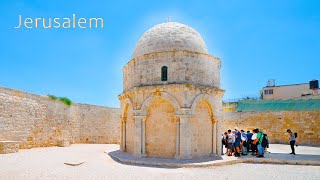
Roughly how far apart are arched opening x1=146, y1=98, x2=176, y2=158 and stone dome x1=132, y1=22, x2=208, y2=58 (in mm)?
2795

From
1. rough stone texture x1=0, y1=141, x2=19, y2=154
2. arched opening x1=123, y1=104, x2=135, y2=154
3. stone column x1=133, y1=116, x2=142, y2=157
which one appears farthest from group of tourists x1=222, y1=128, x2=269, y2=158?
rough stone texture x1=0, y1=141, x2=19, y2=154

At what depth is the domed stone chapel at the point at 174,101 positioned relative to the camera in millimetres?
11359

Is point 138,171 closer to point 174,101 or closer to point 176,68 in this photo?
point 174,101

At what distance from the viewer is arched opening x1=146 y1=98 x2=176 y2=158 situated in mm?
11594

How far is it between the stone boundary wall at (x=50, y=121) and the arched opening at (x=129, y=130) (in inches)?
277

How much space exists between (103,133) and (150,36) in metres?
13.6

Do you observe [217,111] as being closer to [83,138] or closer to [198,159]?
[198,159]

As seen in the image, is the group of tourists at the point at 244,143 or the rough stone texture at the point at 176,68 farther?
the group of tourists at the point at 244,143

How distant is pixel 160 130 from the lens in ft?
38.7

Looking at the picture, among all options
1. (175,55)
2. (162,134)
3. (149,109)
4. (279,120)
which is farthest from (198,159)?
(279,120)

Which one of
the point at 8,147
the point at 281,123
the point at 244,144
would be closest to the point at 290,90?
the point at 281,123

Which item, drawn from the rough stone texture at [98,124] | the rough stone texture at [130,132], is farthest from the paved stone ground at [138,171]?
the rough stone texture at [98,124]

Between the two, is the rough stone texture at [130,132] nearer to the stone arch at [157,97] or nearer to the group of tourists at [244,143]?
the stone arch at [157,97]

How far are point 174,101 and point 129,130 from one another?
3.40 meters
